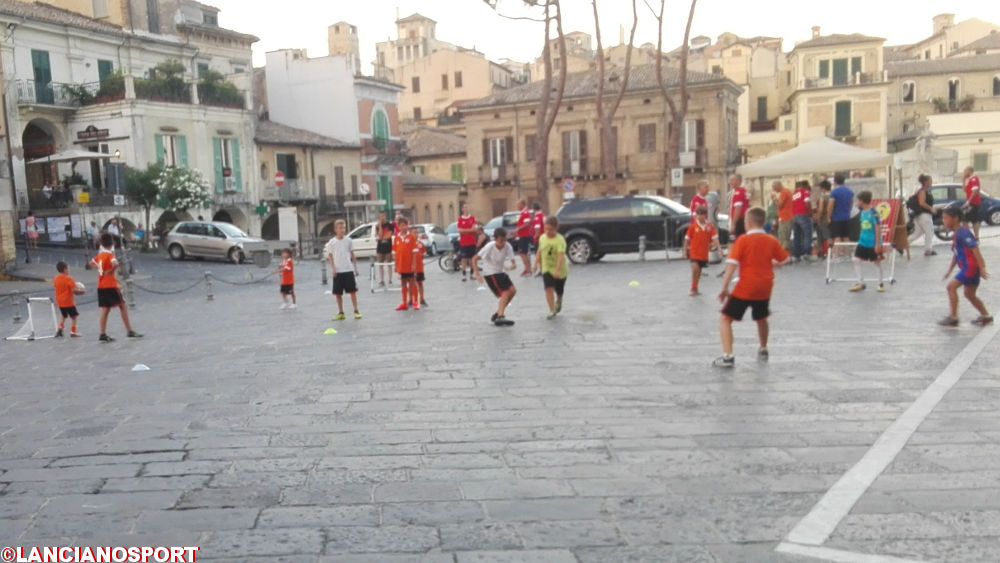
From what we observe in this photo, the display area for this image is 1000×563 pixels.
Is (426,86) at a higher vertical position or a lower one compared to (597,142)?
higher

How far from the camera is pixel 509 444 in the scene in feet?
18.1

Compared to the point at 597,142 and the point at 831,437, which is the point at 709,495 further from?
the point at 597,142

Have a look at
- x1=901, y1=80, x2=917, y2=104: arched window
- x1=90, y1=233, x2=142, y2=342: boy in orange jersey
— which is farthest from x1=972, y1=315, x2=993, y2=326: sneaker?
x1=901, y1=80, x2=917, y2=104: arched window

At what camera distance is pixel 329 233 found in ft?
150

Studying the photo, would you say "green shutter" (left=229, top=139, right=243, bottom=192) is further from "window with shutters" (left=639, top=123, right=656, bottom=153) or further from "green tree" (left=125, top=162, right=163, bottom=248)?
"window with shutters" (left=639, top=123, right=656, bottom=153)

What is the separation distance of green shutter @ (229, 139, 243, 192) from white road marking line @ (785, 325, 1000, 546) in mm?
36367

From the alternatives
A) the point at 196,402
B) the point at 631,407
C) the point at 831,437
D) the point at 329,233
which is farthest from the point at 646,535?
the point at 329,233

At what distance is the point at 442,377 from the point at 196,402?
2.17 meters

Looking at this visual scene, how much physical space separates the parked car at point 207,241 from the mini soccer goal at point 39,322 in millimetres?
15986

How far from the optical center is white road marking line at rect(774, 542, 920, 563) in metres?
3.63

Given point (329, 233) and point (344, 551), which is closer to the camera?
point (344, 551)

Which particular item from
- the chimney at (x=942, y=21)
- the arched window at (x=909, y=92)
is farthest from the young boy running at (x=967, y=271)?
the chimney at (x=942, y=21)

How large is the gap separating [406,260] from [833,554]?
10.5 meters

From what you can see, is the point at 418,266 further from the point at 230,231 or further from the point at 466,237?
the point at 230,231
